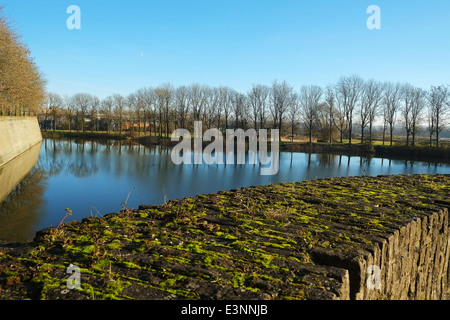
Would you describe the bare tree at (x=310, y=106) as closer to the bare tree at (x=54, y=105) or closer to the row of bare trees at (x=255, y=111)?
the row of bare trees at (x=255, y=111)

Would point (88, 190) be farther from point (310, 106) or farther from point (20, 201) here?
point (310, 106)

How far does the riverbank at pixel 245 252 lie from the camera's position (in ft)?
8.70

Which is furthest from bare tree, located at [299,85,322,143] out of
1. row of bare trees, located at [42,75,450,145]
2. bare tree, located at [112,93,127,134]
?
bare tree, located at [112,93,127,134]

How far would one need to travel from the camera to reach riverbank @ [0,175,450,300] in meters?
2.65

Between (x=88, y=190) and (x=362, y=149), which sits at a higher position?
(x=362, y=149)

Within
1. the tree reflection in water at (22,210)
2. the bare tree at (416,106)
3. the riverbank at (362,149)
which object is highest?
the bare tree at (416,106)

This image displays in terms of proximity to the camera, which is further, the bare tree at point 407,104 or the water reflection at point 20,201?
the bare tree at point 407,104

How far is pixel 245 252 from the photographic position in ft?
→ 11.2

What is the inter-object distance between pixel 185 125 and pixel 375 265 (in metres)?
64.7

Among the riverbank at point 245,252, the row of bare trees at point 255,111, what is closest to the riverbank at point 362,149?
the row of bare trees at point 255,111

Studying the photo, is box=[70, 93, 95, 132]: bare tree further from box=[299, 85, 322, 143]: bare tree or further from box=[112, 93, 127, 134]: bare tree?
box=[299, 85, 322, 143]: bare tree

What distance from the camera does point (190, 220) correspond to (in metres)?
4.46

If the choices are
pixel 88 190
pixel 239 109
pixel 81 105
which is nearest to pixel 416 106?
pixel 239 109
